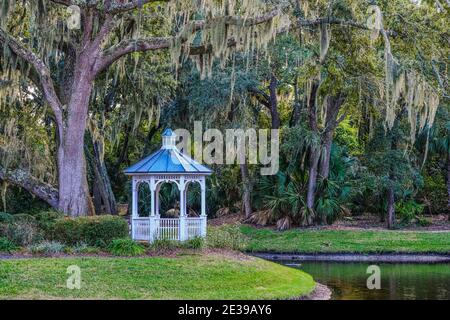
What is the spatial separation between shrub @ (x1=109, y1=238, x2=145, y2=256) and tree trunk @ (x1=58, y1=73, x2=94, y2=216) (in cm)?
274

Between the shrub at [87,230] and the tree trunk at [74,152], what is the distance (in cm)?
182

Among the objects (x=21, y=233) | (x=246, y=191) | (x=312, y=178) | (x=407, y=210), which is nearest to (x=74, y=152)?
(x=21, y=233)

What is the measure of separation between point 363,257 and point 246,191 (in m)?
10.4

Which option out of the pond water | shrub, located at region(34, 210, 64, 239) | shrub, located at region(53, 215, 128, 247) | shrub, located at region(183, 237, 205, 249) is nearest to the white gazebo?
shrub, located at region(183, 237, 205, 249)

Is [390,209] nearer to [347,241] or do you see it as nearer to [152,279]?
[347,241]

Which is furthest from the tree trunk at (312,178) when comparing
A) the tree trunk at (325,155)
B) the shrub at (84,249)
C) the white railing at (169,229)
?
the shrub at (84,249)

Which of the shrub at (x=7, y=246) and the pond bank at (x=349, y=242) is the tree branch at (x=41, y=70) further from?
the pond bank at (x=349, y=242)

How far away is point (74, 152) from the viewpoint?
2156 centimetres

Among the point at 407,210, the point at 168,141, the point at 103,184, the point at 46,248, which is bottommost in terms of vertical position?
Result: the point at 407,210

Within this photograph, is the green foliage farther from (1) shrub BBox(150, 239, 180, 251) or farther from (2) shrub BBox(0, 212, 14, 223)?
(2) shrub BBox(0, 212, 14, 223)

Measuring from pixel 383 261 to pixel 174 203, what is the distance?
15.0 m

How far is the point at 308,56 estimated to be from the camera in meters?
26.5

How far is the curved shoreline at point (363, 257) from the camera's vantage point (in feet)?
84.4
